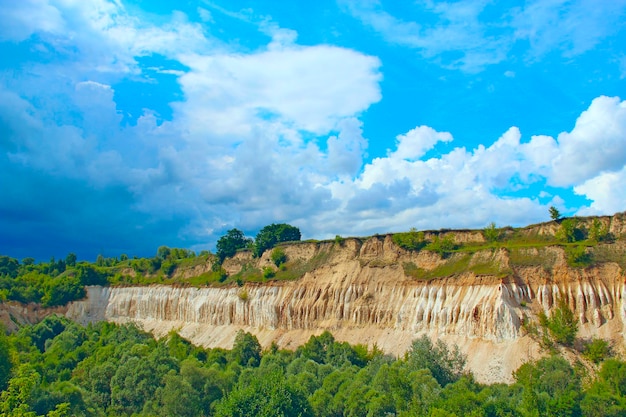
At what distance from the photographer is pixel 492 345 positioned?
5234 cm

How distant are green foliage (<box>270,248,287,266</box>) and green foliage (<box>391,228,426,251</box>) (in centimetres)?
2001

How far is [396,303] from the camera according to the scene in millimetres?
63781

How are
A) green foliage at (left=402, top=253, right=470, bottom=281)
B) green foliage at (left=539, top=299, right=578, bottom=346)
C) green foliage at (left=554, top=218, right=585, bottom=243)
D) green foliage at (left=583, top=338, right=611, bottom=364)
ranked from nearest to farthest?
green foliage at (left=583, top=338, right=611, bottom=364)
green foliage at (left=539, top=299, right=578, bottom=346)
green foliage at (left=554, top=218, right=585, bottom=243)
green foliage at (left=402, top=253, right=470, bottom=281)

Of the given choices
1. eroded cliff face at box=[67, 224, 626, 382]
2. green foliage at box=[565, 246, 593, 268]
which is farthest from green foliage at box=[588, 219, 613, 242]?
eroded cliff face at box=[67, 224, 626, 382]

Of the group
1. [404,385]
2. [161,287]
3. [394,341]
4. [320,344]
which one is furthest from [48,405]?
[161,287]

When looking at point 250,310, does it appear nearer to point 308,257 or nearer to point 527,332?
point 308,257

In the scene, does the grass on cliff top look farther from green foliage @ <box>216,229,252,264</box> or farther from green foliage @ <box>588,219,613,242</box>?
green foliage @ <box>216,229,252,264</box>

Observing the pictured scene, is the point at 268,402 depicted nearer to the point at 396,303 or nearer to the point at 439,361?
the point at 439,361

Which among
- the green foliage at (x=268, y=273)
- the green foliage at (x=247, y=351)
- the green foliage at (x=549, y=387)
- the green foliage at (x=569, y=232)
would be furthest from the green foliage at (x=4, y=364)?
the green foliage at (x=569, y=232)

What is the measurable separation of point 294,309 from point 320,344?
12.0 metres

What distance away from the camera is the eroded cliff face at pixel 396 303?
51125 mm

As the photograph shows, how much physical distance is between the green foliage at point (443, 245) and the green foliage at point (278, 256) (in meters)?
24.1

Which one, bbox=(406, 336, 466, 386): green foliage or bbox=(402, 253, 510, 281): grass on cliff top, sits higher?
bbox=(402, 253, 510, 281): grass on cliff top

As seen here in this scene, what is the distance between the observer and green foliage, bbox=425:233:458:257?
64.2 m
